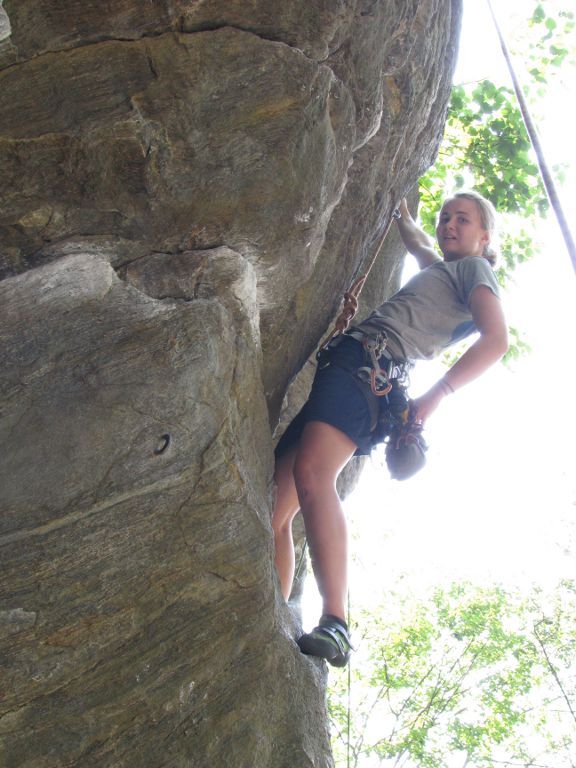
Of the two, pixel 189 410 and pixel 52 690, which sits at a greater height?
pixel 189 410

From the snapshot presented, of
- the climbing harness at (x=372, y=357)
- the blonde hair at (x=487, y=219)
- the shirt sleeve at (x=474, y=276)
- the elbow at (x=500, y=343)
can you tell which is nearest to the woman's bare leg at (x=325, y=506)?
the climbing harness at (x=372, y=357)

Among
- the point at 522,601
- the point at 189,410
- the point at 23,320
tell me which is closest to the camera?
the point at 189,410

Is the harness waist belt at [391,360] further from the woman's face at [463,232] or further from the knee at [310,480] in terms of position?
the woman's face at [463,232]

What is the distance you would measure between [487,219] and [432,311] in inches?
35.6

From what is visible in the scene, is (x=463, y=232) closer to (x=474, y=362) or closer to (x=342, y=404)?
(x=474, y=362)

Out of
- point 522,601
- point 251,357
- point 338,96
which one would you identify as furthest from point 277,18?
point 522,601

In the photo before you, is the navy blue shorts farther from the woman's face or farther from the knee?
the woman's face

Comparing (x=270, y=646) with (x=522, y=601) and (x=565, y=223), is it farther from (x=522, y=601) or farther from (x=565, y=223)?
(x=522, y=601)

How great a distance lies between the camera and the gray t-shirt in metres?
4.64

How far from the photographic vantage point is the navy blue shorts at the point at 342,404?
4246 mm

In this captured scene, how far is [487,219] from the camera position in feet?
17.0

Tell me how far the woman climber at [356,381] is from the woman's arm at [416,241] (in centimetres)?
39

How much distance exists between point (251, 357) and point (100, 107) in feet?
4.95

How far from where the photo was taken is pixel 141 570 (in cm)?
294
